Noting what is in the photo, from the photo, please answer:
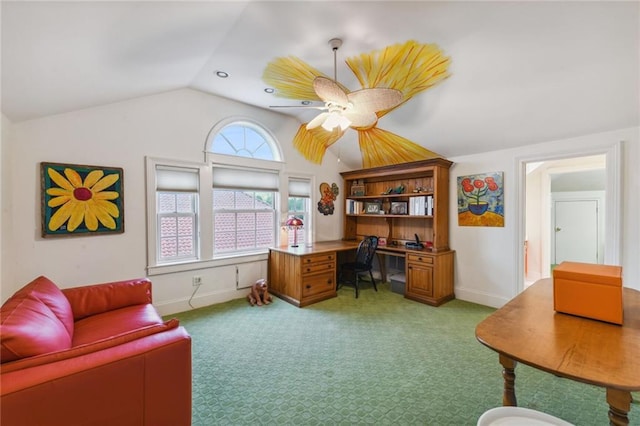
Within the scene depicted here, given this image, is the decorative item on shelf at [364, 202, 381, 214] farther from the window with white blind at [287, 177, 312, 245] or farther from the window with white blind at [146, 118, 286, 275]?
the window with white blind at [146, 118, 286, 275]

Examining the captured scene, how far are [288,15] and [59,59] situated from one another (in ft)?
5.43

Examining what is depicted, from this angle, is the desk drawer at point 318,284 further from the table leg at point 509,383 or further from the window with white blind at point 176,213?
the table leg at point 509,383

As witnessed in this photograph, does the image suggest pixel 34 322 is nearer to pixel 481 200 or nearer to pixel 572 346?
pixel 572 346

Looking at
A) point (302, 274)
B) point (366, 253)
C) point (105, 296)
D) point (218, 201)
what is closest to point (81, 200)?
point (105, 296)

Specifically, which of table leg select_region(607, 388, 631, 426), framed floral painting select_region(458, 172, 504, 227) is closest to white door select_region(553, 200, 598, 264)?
framed floral painting select_region(458, 172, 504, 227)

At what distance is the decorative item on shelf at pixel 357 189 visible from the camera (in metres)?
5.23

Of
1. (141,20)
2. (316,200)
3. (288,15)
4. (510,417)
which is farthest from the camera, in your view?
(316,200)

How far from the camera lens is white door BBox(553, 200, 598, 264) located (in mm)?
4777

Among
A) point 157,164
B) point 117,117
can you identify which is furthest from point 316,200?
point 117,117

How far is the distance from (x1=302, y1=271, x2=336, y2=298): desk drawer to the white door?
182 inches

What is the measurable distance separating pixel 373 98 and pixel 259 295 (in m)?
2.99

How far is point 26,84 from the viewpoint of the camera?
6.38 feet

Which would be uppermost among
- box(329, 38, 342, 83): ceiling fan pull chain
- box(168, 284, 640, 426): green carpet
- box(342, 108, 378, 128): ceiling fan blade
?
box(329, 38, 342, 83): ceiling fan pull chain

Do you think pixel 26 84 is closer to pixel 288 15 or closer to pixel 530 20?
pixel 288 15
